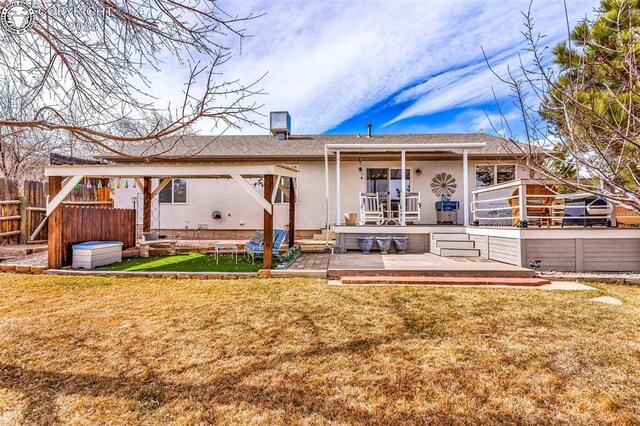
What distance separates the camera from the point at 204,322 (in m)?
4.21

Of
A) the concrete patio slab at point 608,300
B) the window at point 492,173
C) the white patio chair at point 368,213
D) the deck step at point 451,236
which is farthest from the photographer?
the window at point 492,173

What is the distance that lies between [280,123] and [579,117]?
14117 mm

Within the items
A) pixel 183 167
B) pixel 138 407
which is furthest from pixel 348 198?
pixel 138 407

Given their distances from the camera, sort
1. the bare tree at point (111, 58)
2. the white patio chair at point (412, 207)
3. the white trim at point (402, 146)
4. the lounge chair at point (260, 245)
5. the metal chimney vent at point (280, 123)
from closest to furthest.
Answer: the bare tree at point (111, 58) → the lounge chair at point (260, 245) → the white trim at point (402, 146) → the white patio chair at point (412, 207) → the metal chimney vent at point (280, 123)

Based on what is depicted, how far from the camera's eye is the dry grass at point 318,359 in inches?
94.4

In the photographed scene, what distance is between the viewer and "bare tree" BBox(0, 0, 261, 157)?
11.0 ft

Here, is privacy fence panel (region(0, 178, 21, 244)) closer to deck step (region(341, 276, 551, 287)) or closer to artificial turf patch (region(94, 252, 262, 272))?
artificial turf patch (region(94, 252, 262, 272))

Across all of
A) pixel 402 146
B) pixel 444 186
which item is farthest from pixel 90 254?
pixel 444 186

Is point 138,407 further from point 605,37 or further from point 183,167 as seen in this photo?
point 605,37

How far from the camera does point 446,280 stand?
6316 mm

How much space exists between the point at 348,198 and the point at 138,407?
10.9 m

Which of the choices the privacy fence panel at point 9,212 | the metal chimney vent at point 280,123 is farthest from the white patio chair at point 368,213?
the privacy fence panel at point 9,212

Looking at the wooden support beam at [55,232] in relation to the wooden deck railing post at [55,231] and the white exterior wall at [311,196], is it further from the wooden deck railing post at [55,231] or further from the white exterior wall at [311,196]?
the white exterior wall at [311,196]

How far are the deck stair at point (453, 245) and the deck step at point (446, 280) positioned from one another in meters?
2.26
